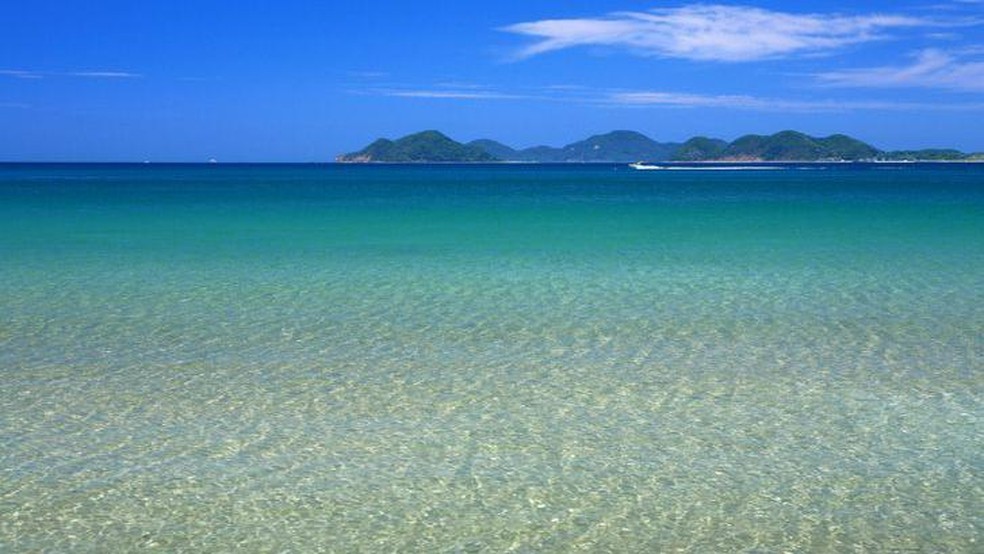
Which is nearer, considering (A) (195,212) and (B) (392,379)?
(B) (392,379)

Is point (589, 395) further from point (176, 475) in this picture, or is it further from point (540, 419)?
point (176, 475)

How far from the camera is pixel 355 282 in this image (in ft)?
54.0

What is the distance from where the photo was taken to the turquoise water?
610 cm

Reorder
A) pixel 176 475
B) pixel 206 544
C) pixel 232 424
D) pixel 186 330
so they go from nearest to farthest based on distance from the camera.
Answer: pixel 206 544, pixel 176 475, pixel 232 424, pixel 186 330

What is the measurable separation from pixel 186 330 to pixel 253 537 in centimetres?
652

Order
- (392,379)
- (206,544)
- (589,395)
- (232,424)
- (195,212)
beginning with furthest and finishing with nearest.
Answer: (195,212), (392,379), (589,395), (232,424), (206,544)

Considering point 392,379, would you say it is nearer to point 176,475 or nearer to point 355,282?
point 176,475

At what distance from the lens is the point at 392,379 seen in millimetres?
9531

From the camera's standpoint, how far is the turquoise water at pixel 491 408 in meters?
6.10

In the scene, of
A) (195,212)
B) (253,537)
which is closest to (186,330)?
(253,537)

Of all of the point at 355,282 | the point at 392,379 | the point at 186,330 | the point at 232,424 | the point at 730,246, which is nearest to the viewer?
the point at 232,424

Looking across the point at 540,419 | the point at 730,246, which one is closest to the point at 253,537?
the point at 540,419

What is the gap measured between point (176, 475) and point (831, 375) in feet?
19.6

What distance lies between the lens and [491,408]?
28.0 ft
